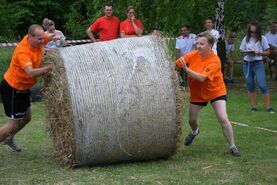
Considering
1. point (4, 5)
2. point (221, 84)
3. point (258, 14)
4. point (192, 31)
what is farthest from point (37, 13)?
point (221, 84)

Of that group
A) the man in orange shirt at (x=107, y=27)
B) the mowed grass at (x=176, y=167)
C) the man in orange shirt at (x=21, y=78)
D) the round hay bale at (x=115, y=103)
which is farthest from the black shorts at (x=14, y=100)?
the man in orange shirt at (x=107, y=27)

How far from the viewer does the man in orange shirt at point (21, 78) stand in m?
7.35

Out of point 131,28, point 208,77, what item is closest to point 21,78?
point 208,77

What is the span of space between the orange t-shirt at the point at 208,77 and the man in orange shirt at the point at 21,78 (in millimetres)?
1735

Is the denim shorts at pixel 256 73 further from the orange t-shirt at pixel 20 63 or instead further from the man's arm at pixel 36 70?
→ the man's arm at pixel 36 70

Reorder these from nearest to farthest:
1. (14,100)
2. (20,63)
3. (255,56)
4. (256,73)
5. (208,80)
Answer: (20,63), (14,100), (208,80), (255,56), (256,73)

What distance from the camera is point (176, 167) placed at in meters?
7.10

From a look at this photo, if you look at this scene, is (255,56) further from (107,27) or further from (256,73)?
(107,27)

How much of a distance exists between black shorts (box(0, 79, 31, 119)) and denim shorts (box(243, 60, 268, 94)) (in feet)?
18.9

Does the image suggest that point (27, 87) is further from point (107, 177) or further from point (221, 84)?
point (221, 84)

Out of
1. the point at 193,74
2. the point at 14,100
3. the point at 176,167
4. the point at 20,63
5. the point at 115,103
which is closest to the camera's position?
the point at 115,103

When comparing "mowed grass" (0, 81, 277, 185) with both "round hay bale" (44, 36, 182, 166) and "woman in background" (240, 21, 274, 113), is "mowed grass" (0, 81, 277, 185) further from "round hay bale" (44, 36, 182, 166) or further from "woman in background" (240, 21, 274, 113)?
"woman in background" (240, 21, 274, 113)

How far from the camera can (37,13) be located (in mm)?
33938

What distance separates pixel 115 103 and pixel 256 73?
19.0ft
